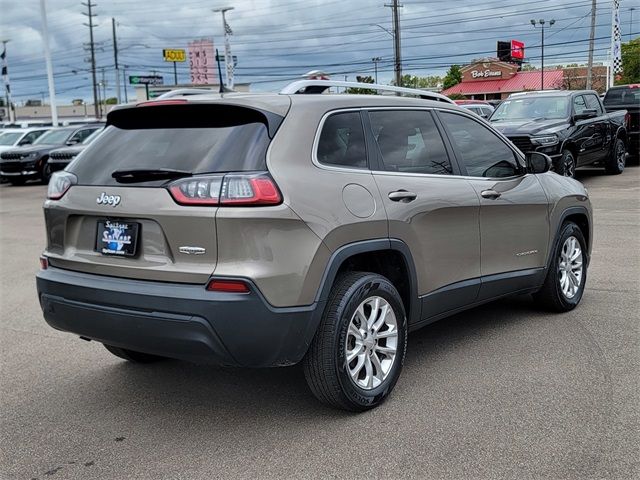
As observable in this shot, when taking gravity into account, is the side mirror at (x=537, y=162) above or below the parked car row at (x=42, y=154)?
above

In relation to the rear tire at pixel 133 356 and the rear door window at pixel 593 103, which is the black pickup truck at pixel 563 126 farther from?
the rear tire at pixel 133 356

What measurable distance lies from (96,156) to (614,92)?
19540 millimetres

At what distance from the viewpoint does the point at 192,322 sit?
346 centimetres

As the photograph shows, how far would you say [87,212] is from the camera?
12.8ft

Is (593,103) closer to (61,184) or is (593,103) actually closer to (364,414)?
(364,414)

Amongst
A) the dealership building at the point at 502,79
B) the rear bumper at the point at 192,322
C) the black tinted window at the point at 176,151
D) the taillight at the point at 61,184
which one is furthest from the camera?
the dealership building at the point at 502,79

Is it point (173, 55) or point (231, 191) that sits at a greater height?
point (173, 55)

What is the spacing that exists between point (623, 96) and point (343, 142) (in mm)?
18452

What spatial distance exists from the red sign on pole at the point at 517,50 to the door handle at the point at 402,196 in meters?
83.5

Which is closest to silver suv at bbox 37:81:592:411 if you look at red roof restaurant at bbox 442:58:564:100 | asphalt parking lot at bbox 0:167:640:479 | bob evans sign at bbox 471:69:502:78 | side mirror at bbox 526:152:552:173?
asphalt parking lot at bbox 0:167:640:479

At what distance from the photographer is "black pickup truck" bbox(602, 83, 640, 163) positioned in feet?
61.0

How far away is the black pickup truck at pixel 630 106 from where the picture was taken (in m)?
18.6

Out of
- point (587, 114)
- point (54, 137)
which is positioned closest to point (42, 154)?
point (54, 137)

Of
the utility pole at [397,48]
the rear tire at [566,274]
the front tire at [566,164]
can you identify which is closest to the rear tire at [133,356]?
the rear tire at [566,274]
